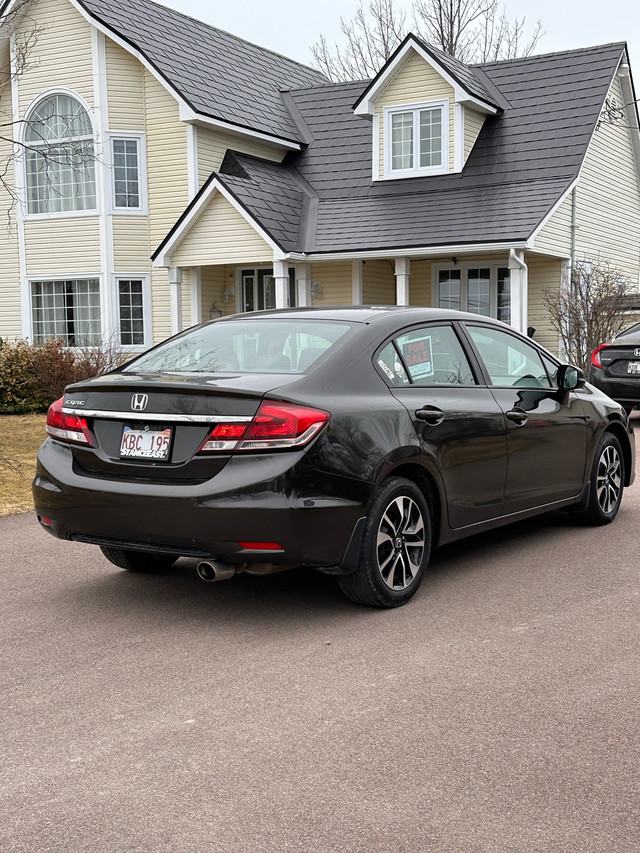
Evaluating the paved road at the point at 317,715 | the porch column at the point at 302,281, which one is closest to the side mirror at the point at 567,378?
the paved road at the point at 317,715

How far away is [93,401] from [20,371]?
13042 millimetres

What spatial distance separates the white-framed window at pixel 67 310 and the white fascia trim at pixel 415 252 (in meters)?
5.06

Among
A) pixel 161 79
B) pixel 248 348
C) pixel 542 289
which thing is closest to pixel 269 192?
pixel 161 79

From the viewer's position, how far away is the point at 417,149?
76.0ft

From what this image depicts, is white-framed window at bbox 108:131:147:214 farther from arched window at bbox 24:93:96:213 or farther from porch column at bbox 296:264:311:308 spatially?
porch column at bbox 296:264:311:308

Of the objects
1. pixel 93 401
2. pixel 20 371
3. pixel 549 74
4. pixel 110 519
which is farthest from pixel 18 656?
pixel 549 74

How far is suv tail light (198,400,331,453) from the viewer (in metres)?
5.08

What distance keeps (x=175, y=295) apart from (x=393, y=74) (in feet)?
22.8

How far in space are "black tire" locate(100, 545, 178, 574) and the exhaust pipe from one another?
1153 mm

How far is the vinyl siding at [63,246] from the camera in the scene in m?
23.2

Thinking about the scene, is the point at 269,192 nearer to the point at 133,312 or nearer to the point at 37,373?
the point at 133,312

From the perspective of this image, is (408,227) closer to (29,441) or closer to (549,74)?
(549,74)

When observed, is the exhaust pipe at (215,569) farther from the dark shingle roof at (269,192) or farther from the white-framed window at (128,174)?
the white-framed window at (128,174)

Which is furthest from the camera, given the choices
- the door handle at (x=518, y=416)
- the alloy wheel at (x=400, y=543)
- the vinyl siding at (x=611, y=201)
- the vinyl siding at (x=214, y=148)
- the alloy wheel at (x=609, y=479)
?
the vinyl siding at (x=611, y=201)
